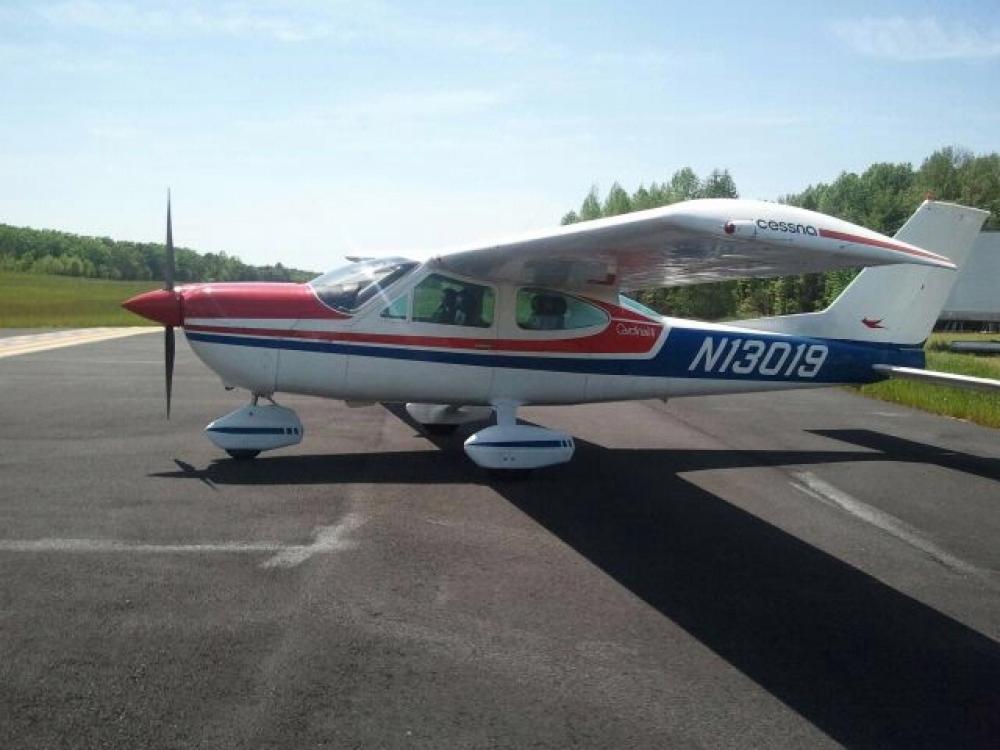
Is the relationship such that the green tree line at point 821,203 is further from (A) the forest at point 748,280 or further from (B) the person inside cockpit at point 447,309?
(B) the person inside cockpit at point 447,309

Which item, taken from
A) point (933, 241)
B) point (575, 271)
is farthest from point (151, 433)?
point (933, 241)

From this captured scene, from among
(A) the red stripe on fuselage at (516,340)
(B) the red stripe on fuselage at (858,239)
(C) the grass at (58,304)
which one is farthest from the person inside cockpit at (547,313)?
(C) the grass at (58,304)

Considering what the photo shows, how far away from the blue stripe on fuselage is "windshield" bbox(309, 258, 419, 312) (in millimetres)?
472

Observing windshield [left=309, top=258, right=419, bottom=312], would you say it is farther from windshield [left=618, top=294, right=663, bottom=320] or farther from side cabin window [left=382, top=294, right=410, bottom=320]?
windshield [left=618, top=294, right=663, bottom=320]

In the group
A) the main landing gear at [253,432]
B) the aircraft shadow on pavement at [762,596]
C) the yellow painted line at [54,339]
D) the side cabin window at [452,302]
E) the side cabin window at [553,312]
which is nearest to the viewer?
the aircraft shadow on pavement at [762,596]

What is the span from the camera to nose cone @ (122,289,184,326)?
321 inches

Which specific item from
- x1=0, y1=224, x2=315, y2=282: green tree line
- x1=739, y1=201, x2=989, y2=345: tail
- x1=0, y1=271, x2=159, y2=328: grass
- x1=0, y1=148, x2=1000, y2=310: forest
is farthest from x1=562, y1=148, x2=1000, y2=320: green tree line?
x1=0, y1=224, x2=315, y2=282: green tree line

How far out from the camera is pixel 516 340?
29.8 ft

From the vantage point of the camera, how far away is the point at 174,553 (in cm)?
559

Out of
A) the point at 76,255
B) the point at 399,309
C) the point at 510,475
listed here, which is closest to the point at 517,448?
the point at 510,475

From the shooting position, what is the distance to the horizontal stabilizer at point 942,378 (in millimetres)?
8805

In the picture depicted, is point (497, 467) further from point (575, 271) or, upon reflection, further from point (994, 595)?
point (994, 595)

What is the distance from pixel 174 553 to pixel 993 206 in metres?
69.8

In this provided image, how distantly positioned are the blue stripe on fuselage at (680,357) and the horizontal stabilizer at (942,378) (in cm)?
16
